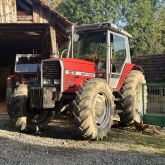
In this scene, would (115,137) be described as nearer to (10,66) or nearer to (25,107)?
(25,107)

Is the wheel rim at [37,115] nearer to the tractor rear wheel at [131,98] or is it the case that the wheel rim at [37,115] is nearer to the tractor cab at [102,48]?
the tractor cab at [102,48]

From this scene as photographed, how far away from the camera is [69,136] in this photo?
24.0 ft

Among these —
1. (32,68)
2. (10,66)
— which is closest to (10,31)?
(32,68)

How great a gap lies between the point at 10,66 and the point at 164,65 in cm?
1063

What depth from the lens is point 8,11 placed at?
38.9 feet

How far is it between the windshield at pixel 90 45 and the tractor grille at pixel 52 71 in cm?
131

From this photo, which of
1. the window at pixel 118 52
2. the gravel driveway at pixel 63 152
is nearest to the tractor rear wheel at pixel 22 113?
the gravel driveway at pixel 63 152

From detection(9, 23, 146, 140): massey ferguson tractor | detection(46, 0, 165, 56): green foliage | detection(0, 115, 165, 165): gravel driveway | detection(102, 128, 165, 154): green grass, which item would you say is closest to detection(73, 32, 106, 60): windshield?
detection(9, 23, 146, 140): massey ferguson tractor

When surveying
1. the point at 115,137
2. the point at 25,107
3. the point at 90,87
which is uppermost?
the point at 90,87

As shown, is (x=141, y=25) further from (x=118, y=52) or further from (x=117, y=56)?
(x=117, y=56)

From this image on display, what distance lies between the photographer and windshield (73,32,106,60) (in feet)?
26.6

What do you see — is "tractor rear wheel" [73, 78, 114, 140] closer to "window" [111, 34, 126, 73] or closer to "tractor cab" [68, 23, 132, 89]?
"tractor cab" [68, 23, 132, 89]

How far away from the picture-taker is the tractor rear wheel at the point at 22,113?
7320mm

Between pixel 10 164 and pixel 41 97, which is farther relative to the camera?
pixel 41 97
